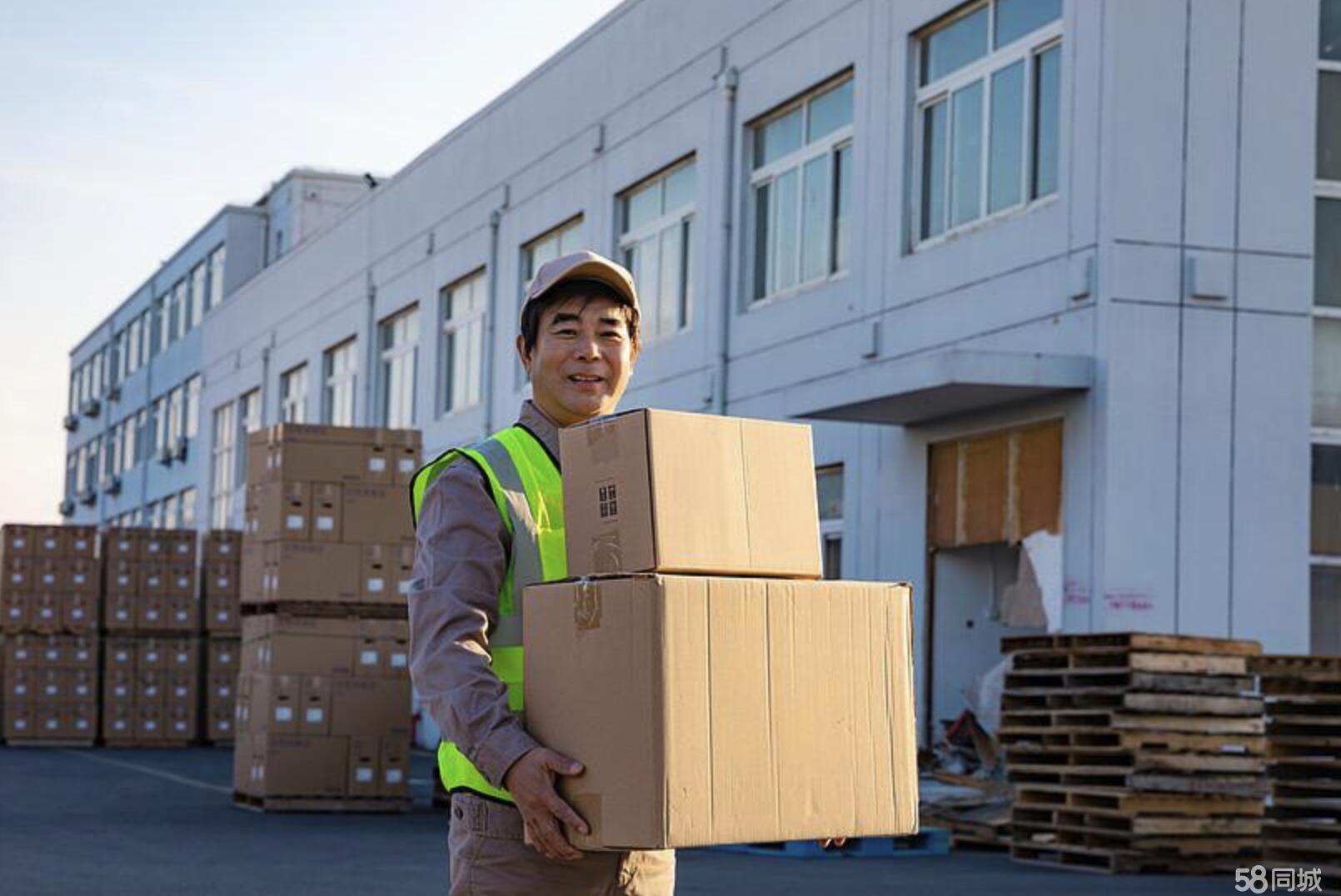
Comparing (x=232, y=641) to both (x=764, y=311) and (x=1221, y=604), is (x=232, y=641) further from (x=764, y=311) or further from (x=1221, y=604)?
(x=1221, y=604)

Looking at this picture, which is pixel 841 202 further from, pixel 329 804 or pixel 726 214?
pixel 329 804

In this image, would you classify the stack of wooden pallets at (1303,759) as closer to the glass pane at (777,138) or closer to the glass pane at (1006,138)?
the glass pane at (1006,138)

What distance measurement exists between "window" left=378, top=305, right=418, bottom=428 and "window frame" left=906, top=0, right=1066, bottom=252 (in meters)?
16.2

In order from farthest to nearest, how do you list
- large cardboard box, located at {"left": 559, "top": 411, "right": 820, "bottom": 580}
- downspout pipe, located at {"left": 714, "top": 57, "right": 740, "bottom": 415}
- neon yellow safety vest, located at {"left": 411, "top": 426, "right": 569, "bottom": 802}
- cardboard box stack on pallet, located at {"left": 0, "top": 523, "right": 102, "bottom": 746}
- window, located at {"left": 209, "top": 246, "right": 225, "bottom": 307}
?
1. window, located at {"left": 209, "top": 246, "right": 225, "bottom": 307}
2. cardboard box stack on pallet, located at {"left": 0, "top": 523, "right": 102, "bottom": 746}
3. downspout pipe, located at {"left": 714, "top": 57, "right": 740, "bottom": 415}
4. neon yellow safety vest, located at {"left": 411, "top": 426, "right": 569, "bottom": 802}
5. large cardboard box, located at {"left": 559, "top": 411, "right": 820, "bottom": 580}

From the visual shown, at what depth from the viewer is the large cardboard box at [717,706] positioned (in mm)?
3516

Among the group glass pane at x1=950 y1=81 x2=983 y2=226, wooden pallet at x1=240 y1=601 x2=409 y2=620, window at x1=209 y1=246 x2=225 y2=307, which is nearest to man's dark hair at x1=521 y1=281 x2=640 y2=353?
glass pane at x1=950 y1=81 x2=983 y2=226

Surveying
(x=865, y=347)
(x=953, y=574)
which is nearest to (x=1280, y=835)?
(x=953, y=574)

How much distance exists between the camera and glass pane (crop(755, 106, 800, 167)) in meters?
20.8

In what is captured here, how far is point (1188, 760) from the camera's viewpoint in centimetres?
1355

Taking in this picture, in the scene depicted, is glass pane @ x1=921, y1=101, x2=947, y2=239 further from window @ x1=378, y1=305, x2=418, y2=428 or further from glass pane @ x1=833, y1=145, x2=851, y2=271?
Answer: window @ x1=378, y1=305, x2=418, y2=428

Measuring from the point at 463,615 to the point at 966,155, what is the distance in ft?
47.1

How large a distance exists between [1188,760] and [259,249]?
38.7 m

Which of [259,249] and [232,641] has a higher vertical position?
[259,249]

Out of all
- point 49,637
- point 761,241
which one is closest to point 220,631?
point 49,637
